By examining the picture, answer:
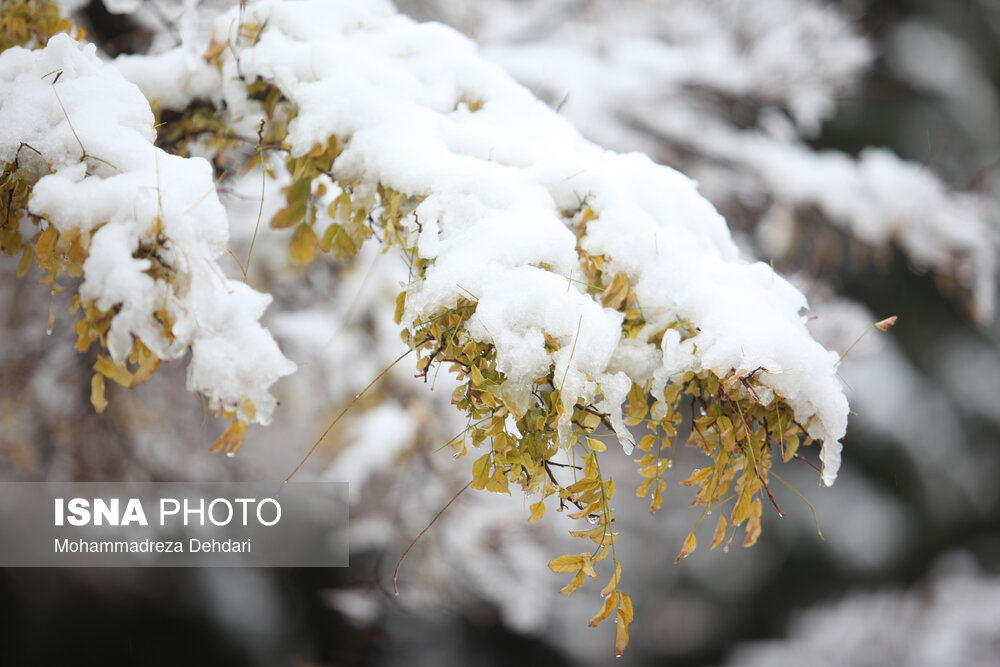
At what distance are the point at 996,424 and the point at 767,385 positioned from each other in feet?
20.3

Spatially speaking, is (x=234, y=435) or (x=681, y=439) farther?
(x=681, y=439)

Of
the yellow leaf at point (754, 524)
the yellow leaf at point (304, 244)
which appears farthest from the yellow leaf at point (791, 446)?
the yellow leaf at point (304, 244)

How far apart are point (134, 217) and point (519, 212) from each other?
0.69m

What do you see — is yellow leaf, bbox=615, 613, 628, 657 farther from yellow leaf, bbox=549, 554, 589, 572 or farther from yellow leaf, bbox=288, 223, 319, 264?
yellow leaf, bbox=288, 223, 319, 264

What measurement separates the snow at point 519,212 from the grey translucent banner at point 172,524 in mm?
2469

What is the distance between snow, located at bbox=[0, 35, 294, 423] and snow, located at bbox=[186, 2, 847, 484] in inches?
12.3

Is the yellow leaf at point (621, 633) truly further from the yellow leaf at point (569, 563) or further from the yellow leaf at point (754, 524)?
the yellow leaf at point (754, 524)

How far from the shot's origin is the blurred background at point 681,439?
3.15 m

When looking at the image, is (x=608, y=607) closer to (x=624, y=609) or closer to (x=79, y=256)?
(x=624, y=609)

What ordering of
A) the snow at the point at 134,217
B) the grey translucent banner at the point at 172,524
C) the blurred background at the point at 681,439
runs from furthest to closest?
the grey translucent banner at the point at 172,524 → the blurred background at the point at 681,439 → the snow at the point at 134,217

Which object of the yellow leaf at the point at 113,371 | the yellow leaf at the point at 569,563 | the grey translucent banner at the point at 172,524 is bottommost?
the grey translucent banner at the point at 172,524

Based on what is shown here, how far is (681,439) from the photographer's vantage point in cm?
453

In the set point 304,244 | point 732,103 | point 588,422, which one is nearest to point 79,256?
point 304,244

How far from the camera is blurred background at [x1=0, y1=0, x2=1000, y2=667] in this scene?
3154 mm
